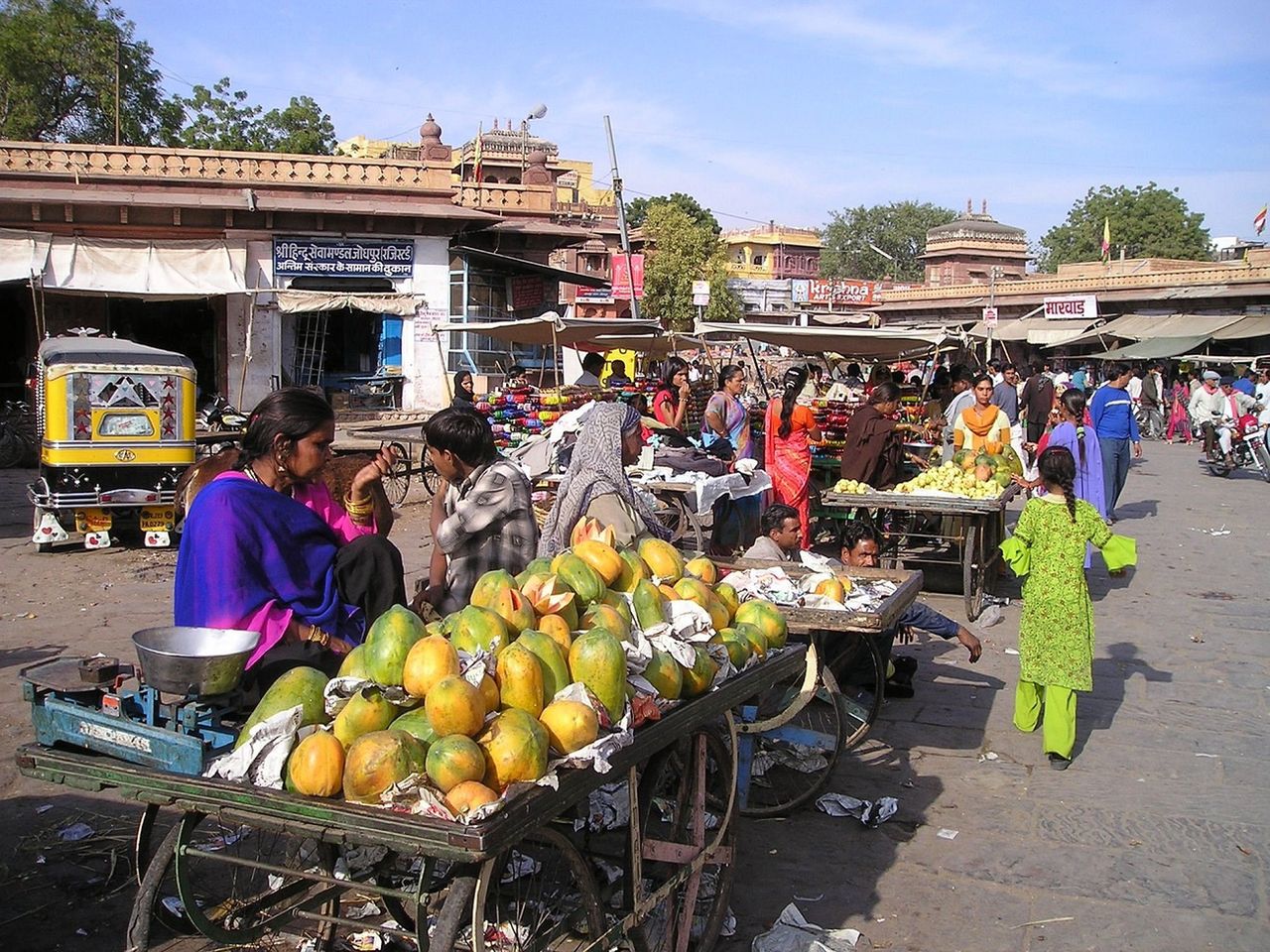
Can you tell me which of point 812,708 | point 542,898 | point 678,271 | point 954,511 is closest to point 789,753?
point 812,708

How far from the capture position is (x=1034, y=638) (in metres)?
5.55

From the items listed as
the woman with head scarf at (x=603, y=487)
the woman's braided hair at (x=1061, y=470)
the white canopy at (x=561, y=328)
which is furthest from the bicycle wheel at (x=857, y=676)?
the white canopy at (x=561, y=328)

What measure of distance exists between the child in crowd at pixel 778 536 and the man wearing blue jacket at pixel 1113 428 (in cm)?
806

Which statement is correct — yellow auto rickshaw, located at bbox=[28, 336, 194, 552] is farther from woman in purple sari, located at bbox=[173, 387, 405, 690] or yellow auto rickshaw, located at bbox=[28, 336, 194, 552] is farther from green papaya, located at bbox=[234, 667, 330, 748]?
green papaya, located at bbox=[234, 667, 330, 748]

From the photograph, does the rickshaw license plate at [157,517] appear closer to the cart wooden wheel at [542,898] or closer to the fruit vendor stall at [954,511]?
the fruit vendor stall at [954,511]

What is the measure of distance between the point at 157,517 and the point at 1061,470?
8.36 meters

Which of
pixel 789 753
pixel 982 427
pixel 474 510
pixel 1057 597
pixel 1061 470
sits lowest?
pixel 789 753

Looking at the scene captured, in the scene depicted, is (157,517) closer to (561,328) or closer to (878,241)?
(561,328)

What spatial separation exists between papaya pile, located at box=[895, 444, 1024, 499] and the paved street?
3.60ft

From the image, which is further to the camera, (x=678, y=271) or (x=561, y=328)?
(x=678, y=271)

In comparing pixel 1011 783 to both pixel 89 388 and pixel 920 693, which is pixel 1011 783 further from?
pixel 89 388

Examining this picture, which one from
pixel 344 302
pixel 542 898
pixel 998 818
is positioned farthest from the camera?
pixel 344 302

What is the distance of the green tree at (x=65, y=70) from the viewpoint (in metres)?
29.1

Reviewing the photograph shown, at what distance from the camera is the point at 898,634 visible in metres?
A: 6.56
